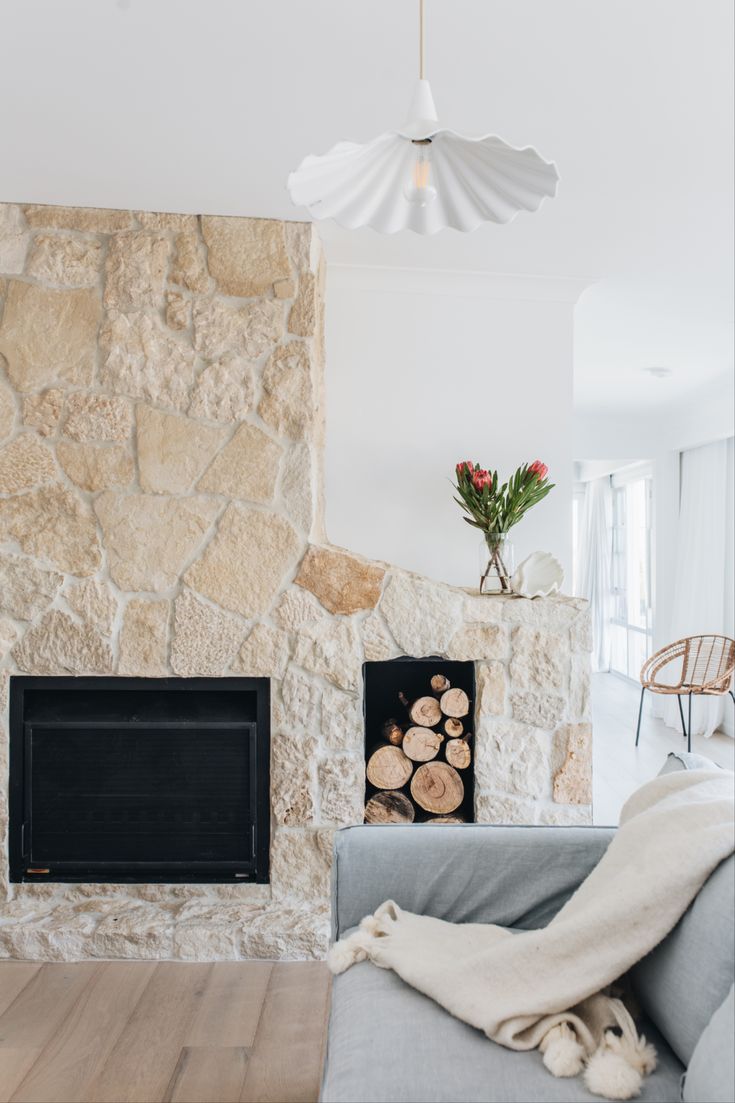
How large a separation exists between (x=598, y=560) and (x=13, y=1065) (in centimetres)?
796

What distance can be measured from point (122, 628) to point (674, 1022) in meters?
2.01

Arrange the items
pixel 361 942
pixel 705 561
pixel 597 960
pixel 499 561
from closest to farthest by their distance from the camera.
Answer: pixel 597 960 → pixel 361 942 → pixel 499 561 → pixel 705 561

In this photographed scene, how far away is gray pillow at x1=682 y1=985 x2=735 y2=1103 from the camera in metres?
1.13

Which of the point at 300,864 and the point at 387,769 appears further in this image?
the point at 387,769

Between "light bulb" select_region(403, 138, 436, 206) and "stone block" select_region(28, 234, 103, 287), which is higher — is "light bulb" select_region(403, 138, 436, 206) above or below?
below

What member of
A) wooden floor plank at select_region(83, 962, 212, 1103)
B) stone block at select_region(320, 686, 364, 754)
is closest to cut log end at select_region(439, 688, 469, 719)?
stone block at select_region(320, 686, 364, 754)

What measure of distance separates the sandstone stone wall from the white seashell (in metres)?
0.22

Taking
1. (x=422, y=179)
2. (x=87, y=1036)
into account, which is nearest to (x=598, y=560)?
(x=87, y=1036)

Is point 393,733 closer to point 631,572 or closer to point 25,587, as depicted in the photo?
point 25,587

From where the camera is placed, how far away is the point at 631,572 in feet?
27.3

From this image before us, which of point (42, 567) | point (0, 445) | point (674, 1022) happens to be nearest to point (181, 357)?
point (0, 445)

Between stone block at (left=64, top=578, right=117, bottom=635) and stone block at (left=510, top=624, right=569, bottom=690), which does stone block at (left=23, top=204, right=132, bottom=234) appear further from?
stone block at (left=510, top=624, right=569, bottom=690)

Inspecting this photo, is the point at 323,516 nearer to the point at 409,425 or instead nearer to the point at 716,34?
the point at 409,425

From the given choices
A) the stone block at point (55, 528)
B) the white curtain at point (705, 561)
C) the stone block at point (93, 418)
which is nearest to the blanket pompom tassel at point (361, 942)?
the stone block at point (55, 528)
